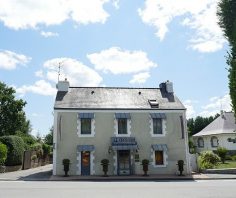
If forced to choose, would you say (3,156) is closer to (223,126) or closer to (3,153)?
(3,153)

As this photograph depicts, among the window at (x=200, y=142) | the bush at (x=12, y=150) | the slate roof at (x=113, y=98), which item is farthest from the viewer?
the window at (x=200, y=142)

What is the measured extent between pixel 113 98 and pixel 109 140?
14.2 feet

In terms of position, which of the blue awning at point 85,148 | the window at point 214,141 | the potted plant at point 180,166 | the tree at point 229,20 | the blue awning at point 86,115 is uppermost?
the tree at point 229,20

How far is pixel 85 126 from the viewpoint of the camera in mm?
29359

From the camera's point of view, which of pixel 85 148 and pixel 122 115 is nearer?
pixel 85 148

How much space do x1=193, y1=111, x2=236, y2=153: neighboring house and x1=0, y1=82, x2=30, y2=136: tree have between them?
28.0 m

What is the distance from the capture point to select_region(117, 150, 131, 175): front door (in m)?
29.0

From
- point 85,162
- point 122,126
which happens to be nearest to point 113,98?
point 122,126

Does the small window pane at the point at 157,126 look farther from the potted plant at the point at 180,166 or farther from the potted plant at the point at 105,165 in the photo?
the potted plant at the point at 105,165

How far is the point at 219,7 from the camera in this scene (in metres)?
16.8

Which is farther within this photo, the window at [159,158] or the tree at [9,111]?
the tree at [9,111]

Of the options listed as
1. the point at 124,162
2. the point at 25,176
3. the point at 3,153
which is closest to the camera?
the point at 25,176

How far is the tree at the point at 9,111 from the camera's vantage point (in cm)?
4897
